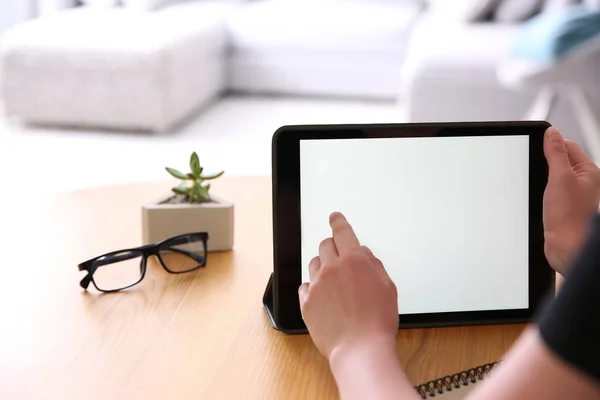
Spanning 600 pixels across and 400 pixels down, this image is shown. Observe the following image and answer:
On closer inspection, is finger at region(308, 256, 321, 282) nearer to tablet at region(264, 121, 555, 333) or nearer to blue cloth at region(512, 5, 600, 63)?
tablet at region(264, 121, 555, 333)

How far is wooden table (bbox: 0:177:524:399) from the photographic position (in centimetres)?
72

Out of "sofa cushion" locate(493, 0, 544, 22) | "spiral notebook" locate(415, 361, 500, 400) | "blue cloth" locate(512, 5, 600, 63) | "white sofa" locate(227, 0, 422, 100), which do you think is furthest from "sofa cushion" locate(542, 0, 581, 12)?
"spiral notebook" locate(415, 361, 500, 400)

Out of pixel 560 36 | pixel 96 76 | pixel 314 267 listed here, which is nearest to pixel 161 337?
pixel 314 267

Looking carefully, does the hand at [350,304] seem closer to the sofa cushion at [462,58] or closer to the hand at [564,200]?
the hand at [564,200]

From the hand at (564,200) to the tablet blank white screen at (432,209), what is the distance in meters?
0.03

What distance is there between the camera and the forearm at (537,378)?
0.34 metres

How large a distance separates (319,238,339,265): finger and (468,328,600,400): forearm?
276 millimetres

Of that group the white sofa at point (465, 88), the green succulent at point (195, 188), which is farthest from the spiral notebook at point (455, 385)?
the white sofa at point (465, 88)

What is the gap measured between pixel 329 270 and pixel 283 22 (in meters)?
3.62

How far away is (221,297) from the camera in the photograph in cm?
91

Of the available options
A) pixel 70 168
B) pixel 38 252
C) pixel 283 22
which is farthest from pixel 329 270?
pixel 283 22

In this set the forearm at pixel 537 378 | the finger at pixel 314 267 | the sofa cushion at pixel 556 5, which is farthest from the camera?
the sofa cushion at pixel 556 5

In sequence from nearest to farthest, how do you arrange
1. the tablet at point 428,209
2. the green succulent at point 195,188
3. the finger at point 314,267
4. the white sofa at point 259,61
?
1. the finger at point 314,267
2. the tablet at point 428,209
3. the green succulent at point 195,188
4. the white sofa at point 259,61

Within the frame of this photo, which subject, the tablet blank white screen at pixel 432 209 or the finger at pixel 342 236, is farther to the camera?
the tablet blank white screen at pixel 432 209
